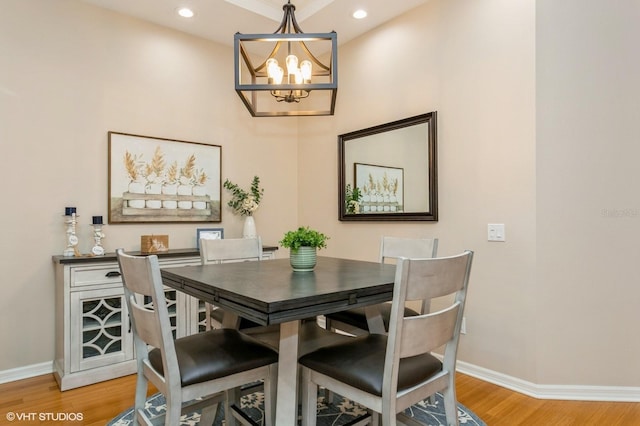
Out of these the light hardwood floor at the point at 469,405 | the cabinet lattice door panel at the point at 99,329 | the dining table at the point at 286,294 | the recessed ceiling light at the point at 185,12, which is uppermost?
the recessed ceiling light at the point at 185,12

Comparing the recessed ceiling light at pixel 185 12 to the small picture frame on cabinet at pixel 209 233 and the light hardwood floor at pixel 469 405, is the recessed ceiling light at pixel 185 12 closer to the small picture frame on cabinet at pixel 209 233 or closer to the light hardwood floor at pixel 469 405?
the small picture frame on cabinet at pixel 209 233

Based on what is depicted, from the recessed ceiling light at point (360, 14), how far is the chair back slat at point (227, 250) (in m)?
2.05

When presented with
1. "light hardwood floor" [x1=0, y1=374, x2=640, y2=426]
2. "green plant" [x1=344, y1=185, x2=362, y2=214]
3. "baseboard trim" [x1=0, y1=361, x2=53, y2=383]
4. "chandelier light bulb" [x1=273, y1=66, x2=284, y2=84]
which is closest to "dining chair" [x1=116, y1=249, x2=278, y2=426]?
"light hardwood floor" [x1=0, y1=374, x2=640, y2=426]

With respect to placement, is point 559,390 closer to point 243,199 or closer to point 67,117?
point 243,199

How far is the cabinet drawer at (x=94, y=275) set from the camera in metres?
2.54

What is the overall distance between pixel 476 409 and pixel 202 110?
3.21 meters

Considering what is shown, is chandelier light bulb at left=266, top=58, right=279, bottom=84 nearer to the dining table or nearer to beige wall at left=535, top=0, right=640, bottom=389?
Answer: the dining table

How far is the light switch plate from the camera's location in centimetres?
252

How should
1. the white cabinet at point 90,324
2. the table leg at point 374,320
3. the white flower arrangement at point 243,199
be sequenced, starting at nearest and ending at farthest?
the table leg at point 374,320
the white cabinet at point 90,324
the white flower arrangement at point 243,199

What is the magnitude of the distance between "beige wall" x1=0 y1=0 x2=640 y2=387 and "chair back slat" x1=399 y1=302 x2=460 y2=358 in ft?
4.14

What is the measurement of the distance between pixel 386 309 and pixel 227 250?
1.08 meters

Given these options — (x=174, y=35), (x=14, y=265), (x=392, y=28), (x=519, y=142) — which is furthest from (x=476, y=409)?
(x=174, y=35)

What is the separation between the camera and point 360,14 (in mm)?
3168

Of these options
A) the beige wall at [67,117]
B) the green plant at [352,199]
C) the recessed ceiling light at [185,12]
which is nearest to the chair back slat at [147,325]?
the beige wall at [67,117]
